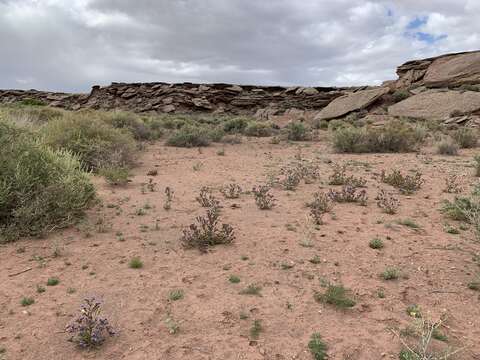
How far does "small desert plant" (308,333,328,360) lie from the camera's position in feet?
9.12

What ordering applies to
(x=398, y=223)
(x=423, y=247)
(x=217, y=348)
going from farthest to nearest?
(x=398, y=223) < (x=423, y=247) < (x=217, y=348)

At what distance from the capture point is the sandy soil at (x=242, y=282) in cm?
293

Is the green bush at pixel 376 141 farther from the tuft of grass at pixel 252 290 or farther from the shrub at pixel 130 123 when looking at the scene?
the tuft of grass at pixel 252 290

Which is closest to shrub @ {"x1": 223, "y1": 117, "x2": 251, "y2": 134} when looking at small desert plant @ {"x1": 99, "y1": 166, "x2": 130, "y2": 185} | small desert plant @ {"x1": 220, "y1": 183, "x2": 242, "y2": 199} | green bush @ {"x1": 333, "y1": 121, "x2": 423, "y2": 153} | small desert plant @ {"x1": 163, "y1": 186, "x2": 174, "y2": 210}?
green bush @ {"x1": 333, "y1": 121, "x2": 423, "y2": 153}

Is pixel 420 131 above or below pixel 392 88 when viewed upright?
below

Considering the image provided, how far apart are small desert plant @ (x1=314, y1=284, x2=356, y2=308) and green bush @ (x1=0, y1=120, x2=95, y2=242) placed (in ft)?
10.7

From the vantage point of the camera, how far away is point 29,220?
4859 mm

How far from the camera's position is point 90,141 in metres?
9.23

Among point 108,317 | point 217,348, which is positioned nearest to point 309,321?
point 217,348

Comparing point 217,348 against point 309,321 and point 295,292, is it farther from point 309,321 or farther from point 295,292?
point 295,292

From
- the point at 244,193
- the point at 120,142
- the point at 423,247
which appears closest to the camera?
the point at 423,247

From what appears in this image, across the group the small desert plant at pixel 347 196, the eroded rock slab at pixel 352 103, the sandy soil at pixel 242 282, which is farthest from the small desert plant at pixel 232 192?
the eroded rock slab at pixel 352 103

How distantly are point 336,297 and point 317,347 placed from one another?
694 mm

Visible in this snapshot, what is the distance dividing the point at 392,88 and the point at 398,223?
19259 millimetres
